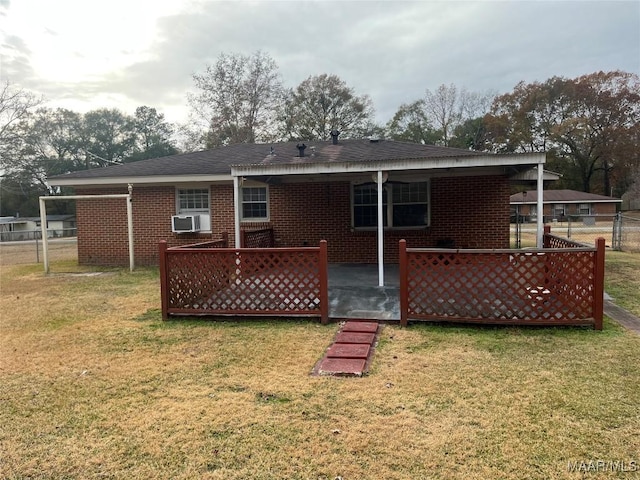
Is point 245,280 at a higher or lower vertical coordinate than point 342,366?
higher

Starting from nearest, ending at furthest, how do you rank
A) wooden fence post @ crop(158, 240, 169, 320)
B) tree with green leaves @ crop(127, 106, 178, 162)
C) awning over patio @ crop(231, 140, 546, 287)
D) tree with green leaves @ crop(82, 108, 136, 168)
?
wooden fence post @ crop(158, 240, 169, 320) → awning over patio @ crop(231, 140, 546, 287) → tree with green leaves @ crop(82, 108, 136, 168) → tree with green leaves @ crop(127, 106, 178, 162)

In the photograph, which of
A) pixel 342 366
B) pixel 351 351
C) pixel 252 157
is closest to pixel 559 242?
pixel 351 351

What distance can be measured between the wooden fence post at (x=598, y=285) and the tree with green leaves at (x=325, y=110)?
33416mm

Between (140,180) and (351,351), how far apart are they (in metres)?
9.30

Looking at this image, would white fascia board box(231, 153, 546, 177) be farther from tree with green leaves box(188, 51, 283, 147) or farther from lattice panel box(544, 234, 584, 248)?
tree with green leaves box(188, 51, 283, 147)

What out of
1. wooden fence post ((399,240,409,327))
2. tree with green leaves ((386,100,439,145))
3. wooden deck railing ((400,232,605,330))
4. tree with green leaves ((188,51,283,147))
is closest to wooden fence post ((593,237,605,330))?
wooden deck railing ((400,232,605,330))

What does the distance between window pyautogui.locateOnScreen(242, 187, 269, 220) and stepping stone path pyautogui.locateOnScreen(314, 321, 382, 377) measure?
6654mm

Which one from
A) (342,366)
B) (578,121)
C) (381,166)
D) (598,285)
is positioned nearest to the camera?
(342,366)

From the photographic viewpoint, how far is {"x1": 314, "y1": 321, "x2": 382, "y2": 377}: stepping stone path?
4.11 m

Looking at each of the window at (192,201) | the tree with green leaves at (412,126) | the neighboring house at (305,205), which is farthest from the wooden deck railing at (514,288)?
the tree with green leaves at (412,126)

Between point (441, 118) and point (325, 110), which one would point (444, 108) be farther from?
point (325, 110)

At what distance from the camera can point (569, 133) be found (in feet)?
143

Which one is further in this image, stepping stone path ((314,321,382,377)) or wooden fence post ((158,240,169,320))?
wooden fence post ((158,240,169,320))

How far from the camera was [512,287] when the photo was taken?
5.57 metres
